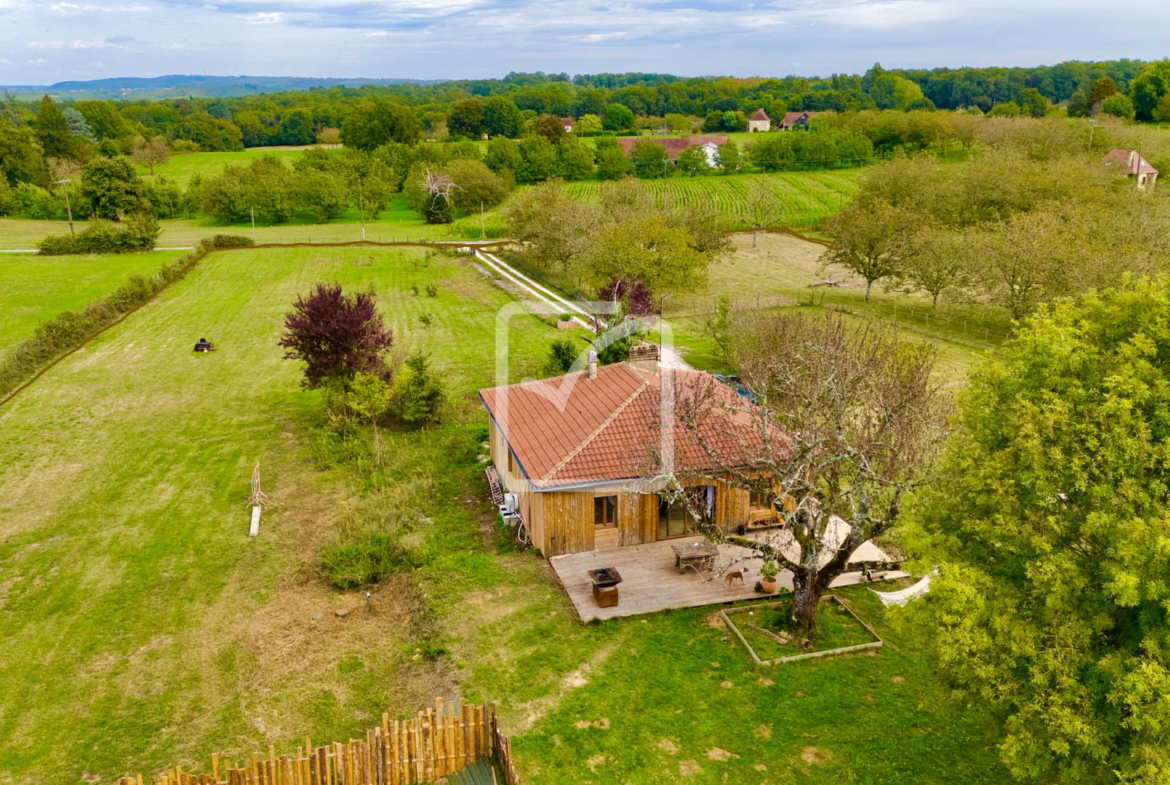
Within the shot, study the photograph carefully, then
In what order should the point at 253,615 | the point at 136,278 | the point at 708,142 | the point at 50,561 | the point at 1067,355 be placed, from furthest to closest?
the point at 708,142
the point at 136,278
the point at 50,561
the point at 253,615
the point at 1067,355

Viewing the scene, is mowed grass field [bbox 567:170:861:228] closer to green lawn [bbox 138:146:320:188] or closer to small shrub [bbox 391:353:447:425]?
green lawn [bbox 138:146:320:188]

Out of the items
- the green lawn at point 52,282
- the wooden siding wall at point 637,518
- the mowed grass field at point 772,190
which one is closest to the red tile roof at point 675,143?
the mowed grass field at point 772,190

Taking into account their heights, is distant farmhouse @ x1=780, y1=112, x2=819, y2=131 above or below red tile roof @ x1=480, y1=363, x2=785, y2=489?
above

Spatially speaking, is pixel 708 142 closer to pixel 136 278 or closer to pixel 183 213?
pixel 183 213

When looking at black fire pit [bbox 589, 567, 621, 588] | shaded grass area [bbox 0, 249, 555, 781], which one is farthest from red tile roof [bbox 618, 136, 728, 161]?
black fire pit [bbox 589, 567, 621, 588]

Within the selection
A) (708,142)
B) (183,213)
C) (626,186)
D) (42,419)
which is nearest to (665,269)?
(626,186)

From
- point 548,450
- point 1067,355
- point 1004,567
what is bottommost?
point 548,450
